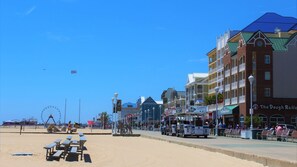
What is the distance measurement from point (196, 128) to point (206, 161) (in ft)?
76.6

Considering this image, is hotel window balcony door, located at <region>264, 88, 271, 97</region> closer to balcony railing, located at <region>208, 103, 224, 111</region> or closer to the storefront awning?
the storefront awning

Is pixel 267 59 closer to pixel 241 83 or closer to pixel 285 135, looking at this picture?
pixel 241 83

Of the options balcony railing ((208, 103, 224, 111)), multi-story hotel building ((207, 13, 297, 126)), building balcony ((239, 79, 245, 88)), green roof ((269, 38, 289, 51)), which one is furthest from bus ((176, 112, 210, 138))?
balcony railing ((208, 103, 224, 111))

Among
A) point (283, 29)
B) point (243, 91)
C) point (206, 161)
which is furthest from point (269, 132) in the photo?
point (283, 29)

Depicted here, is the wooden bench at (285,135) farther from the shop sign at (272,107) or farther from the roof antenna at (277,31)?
the roof antenna at (277,31)

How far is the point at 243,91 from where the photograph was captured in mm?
68500

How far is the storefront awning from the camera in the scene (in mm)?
70194

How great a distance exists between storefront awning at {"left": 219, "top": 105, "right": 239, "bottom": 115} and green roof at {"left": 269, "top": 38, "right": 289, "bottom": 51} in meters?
10.6

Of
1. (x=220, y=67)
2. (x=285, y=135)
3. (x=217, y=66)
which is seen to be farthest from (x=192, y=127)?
(x=217, y=66)

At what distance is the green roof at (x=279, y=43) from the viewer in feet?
228

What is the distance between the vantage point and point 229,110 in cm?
7150

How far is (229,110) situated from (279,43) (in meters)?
12.7

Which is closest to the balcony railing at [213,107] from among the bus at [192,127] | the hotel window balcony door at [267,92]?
the hotel window balcony door at [267,92]

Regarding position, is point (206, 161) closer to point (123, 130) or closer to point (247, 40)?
point (123, 130)
